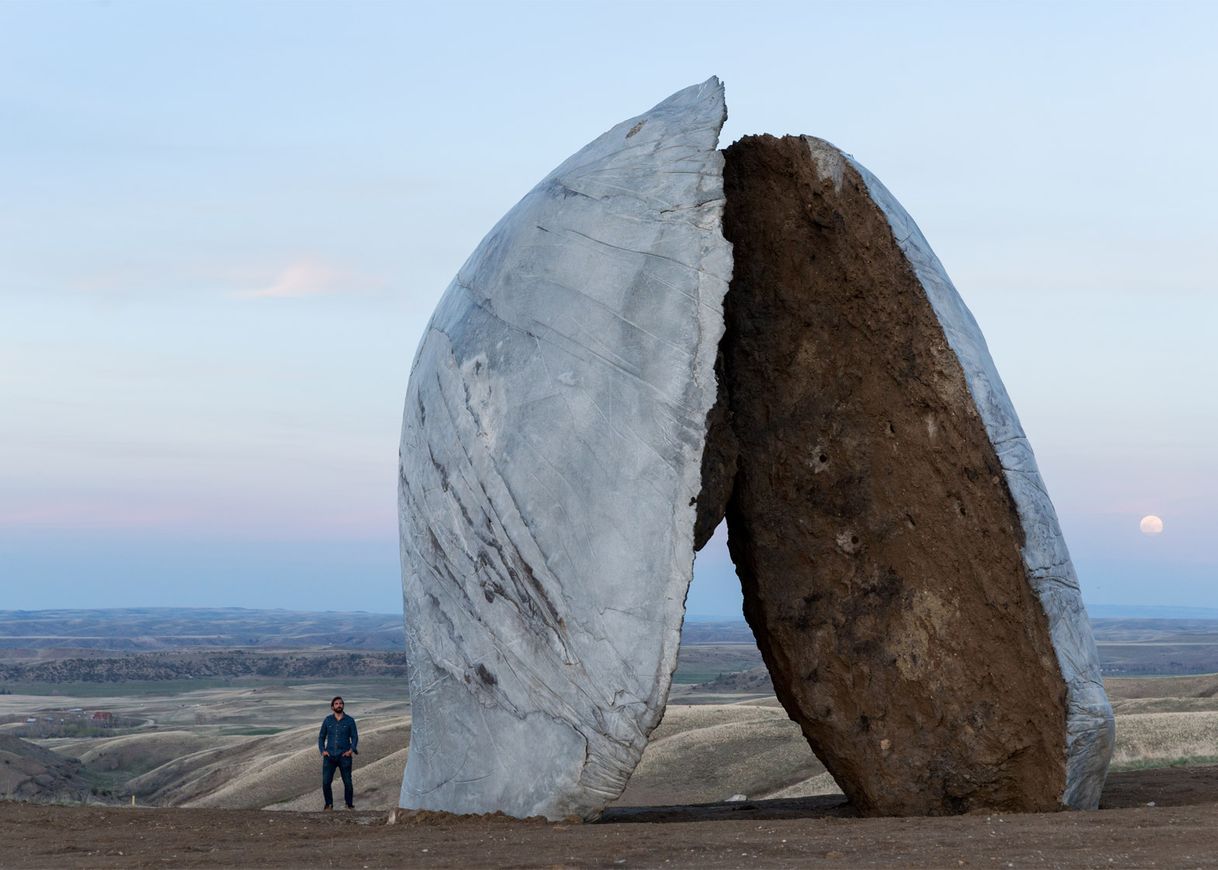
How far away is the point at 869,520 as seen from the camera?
36.7 feet

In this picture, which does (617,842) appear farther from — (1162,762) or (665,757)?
(665,757)

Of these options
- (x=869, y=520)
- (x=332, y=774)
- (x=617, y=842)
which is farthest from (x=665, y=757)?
(x=617, y=842)

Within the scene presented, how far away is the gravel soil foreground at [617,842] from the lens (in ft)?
25.0

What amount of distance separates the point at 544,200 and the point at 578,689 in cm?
389

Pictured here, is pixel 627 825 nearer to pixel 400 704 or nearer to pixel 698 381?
pixel 698 381

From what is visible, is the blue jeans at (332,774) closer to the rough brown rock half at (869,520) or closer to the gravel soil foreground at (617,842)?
the gravel soil foreground at (617,842)

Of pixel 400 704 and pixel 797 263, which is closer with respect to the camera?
pixel 797 263

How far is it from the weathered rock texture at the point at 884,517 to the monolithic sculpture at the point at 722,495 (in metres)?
0.02

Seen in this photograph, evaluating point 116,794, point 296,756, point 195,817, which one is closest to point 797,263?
point 195,817

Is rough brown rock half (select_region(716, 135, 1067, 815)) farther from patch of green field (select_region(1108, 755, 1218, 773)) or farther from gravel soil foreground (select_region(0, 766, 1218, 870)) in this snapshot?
patch of green field (select_region(1108, 755, 1218, 773))

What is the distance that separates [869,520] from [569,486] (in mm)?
2980

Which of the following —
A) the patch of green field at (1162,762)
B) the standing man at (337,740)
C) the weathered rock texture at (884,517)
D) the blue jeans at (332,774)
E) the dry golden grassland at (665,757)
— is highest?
the weathered rock texture at (884,517)

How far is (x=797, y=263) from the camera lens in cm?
1136

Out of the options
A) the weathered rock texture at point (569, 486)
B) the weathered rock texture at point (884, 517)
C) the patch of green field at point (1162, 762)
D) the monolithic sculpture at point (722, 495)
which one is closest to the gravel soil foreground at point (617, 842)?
the weathered rock texture at point (569, 486)
